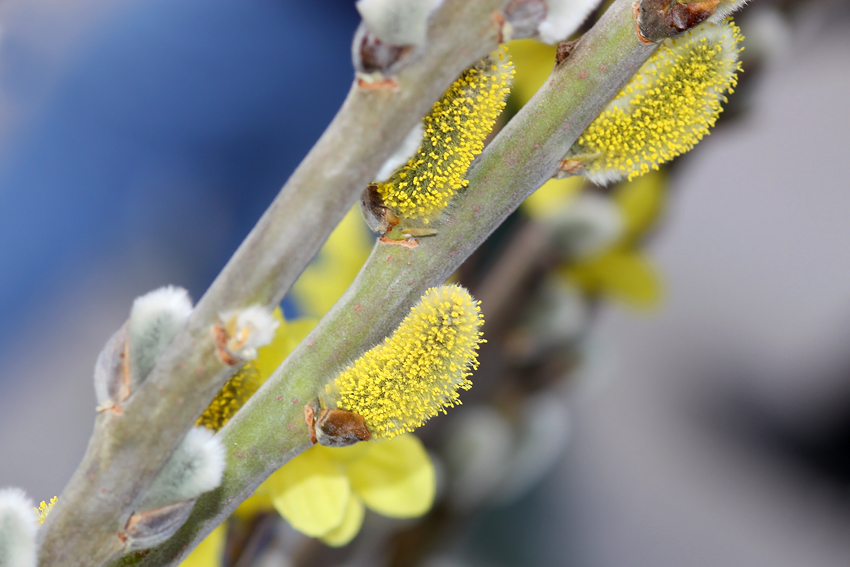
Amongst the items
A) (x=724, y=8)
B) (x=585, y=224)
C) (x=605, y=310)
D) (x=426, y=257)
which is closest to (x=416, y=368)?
(x=426, y=257)

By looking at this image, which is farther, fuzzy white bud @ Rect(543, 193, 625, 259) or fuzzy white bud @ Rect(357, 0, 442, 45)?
fuzzy white bud @ Rect(543, 193, 625, 259)

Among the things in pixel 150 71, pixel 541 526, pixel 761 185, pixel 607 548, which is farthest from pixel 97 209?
pixel 761 185

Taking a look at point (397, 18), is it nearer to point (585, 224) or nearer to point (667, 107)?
point (667, 107)

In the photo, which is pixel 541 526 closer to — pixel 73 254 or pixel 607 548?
pixel 607 548

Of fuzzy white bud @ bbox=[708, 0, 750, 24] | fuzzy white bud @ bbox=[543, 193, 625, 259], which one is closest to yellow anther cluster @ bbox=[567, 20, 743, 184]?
fuzzy white bud @ bbox=[708, 0, 750, 24]

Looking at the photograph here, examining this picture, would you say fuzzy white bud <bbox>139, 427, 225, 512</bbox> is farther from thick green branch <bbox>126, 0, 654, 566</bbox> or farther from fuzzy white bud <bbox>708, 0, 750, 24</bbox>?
fuzzy white bud <bbox>708, 0, 750, 24</bbox>

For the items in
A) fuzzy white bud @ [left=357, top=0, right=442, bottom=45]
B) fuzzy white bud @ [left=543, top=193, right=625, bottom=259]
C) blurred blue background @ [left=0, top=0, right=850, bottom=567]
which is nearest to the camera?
fuzzy white bud @ [left=357, top=0, right=442, bottom=45]

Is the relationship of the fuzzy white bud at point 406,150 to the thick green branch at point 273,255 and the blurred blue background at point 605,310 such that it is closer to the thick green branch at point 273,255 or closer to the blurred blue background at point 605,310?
the thick green branch at point 273,255
